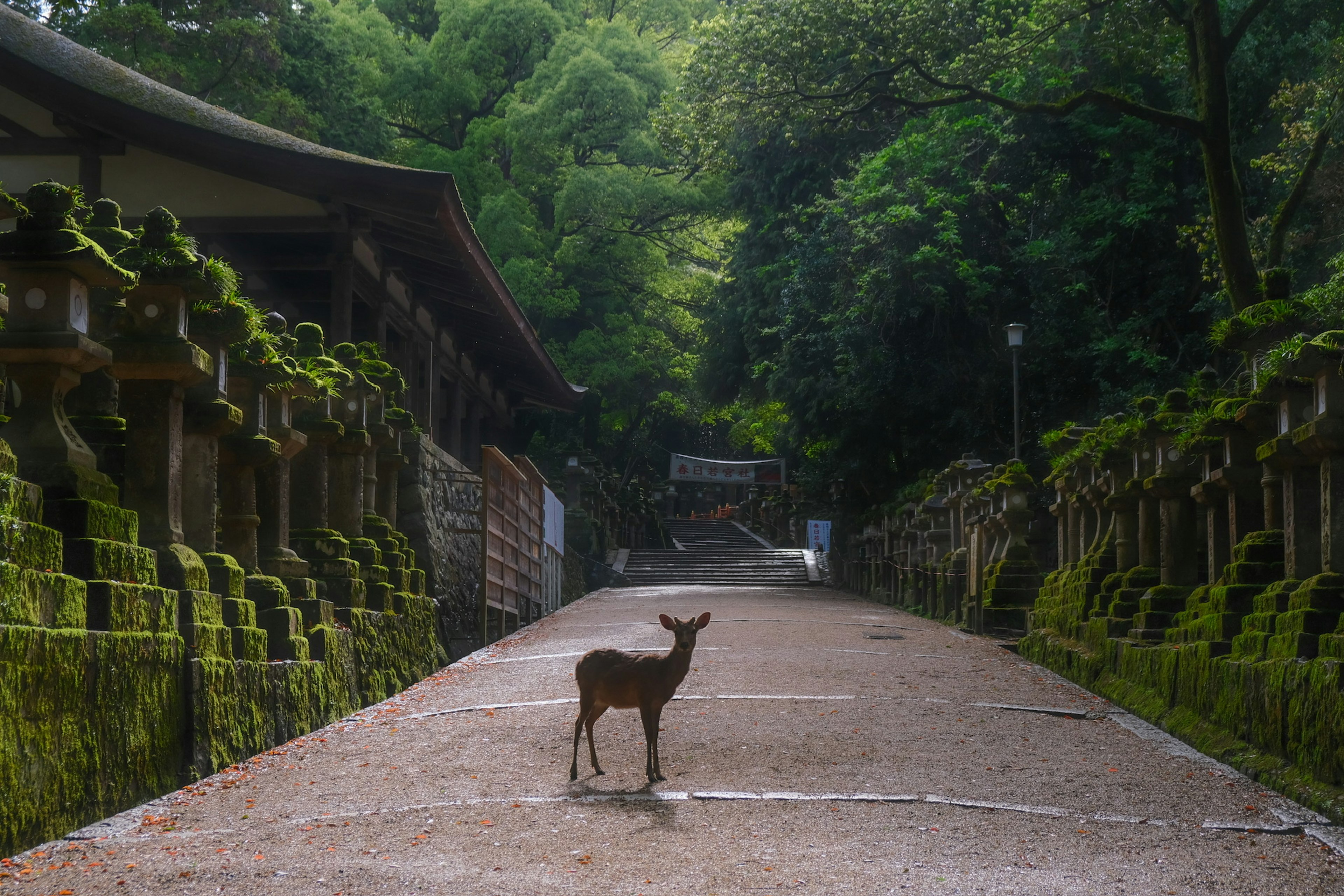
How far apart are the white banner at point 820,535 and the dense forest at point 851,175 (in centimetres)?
410

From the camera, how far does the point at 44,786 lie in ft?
15.1

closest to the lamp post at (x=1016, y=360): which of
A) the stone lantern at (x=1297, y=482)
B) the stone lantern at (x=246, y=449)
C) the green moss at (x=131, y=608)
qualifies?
the stone lantern at (x=1297, y=482)

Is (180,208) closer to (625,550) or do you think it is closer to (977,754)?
(977,754)

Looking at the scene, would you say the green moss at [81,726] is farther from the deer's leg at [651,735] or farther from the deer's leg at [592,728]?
the deer's leg at [651,735]

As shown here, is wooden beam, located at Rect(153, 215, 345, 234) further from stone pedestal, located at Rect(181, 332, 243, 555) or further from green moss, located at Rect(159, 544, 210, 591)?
green moss, located at Rect(159, 544, 210, 591)

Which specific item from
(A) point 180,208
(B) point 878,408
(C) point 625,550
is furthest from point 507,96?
(A) point 180,208

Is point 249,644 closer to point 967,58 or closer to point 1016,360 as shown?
point 967,58

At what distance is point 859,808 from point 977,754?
1659mm

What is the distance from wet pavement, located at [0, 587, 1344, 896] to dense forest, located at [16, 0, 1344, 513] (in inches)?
175

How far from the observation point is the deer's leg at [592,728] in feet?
19.8

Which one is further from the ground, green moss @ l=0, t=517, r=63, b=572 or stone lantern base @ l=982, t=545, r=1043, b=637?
green moss @ l=0, t=517, r=63, b=572

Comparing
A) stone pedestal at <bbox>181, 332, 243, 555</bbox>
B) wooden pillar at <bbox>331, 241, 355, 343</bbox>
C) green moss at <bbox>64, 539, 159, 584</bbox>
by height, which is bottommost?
green moss at <bbox>64, 539, 159, 584</bbox>

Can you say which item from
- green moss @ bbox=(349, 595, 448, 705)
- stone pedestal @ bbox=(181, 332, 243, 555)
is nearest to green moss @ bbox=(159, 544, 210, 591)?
stone pedestal @ bbox=(181, 332, 243, 555)

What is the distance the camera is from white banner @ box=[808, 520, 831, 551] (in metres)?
34.0
